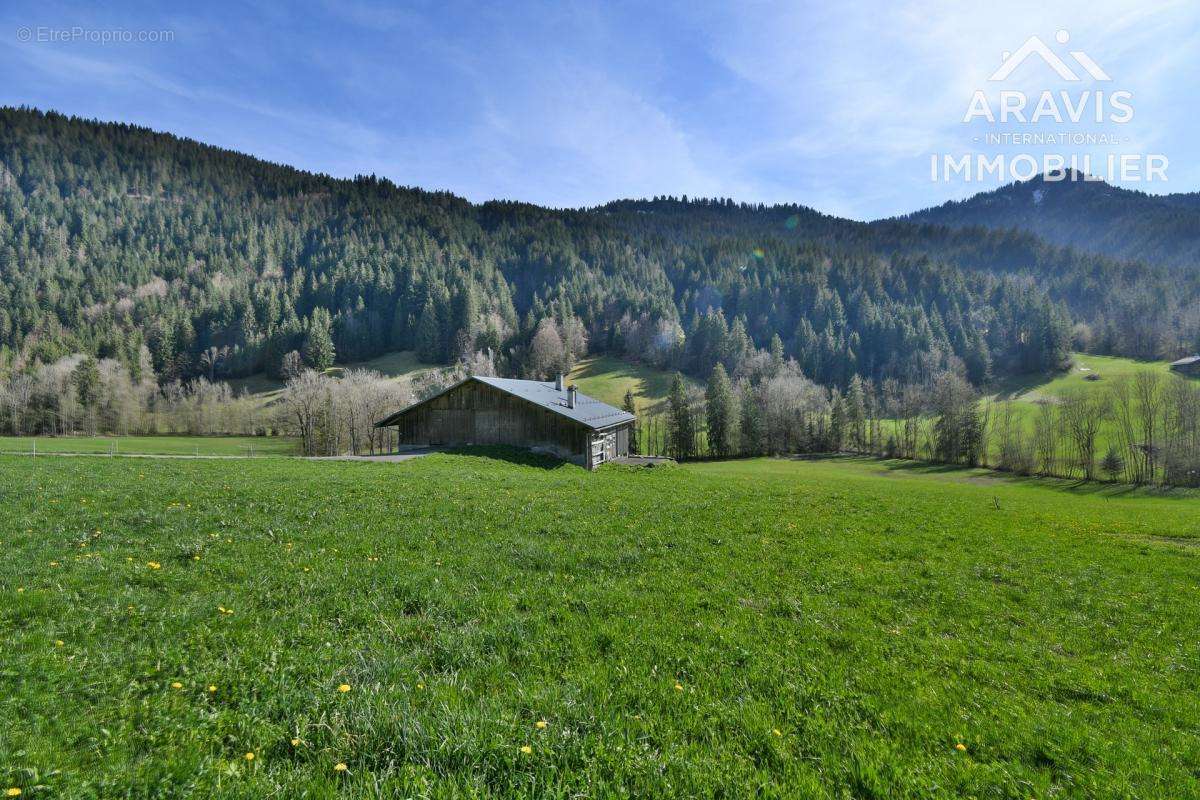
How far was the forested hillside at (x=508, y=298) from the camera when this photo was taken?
11994 cm

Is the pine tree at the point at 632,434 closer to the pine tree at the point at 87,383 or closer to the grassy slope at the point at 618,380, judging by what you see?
the grassy slope at the point at 618,380

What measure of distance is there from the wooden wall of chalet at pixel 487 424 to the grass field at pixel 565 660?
2457cm

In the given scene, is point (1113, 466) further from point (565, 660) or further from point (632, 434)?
point (565, 660)

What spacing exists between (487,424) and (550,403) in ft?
17.7

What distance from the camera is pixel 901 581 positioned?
33.6ft

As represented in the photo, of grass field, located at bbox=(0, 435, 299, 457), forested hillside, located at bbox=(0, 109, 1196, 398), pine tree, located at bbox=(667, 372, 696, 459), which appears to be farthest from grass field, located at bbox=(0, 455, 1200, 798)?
forested hillside, located at bbox=(0, 109, 1196, 398)

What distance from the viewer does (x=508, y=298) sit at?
5482 inches

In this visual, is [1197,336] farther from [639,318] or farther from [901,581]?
[901,581]

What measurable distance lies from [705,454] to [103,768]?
8061cm

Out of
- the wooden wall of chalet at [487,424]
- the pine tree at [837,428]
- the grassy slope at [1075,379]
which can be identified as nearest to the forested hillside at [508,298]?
the grassy slope at [1075,379]

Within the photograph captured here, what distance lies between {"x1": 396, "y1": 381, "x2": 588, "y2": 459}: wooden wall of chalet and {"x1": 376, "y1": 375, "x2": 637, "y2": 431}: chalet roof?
46 cm

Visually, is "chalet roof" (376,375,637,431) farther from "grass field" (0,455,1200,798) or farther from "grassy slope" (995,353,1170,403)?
"grassy slope" (995,353,1170,403)

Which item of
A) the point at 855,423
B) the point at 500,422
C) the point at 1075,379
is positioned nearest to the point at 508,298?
the point at 855,423

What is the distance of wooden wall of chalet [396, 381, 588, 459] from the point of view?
38281 mm
